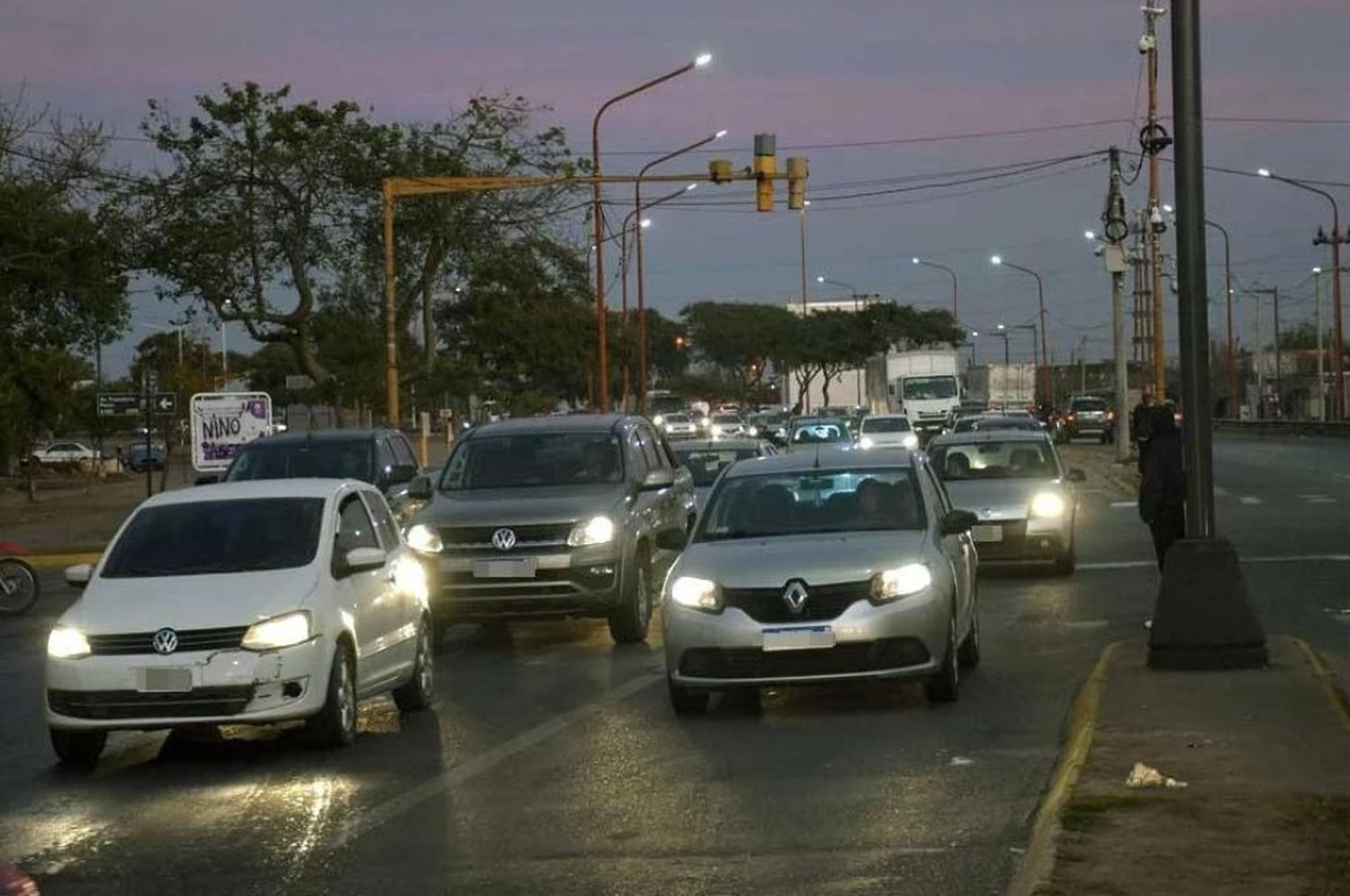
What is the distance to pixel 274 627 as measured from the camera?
1185 cm

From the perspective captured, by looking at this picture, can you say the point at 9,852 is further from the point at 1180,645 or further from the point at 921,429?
the point at 921,429

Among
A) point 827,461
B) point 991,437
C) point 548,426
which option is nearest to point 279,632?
point 827,461

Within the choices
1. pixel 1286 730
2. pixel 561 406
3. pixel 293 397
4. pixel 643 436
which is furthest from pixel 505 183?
pixel 561 406

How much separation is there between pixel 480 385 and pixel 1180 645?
58952 mm

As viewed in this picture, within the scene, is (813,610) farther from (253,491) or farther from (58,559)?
(58,559)

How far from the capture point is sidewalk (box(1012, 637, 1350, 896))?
772 cm

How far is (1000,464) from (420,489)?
9771 millimetres

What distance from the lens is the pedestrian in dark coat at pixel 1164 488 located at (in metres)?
17.4

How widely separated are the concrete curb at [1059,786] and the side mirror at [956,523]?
130 centimetres

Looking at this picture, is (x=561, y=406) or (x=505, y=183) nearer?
(x=505, y=183)

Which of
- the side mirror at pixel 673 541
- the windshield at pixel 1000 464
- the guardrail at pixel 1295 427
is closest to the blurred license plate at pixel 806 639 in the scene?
the side mirror at pixel 673 541

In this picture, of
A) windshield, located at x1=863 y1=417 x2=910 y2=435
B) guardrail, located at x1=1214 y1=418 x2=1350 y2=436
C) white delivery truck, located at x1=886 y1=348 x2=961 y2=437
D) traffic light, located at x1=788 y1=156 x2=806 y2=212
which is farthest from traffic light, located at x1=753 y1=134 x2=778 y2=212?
guardrail, located at x1=1214 y1=418 x2=1350 y2=436

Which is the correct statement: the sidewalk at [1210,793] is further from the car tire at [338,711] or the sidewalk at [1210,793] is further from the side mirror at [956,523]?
the car tire at [338,711]

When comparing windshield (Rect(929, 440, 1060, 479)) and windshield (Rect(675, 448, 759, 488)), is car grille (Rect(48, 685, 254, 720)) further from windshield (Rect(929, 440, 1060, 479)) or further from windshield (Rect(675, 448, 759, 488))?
windshield (Rect(675, 448, 759, 488))
